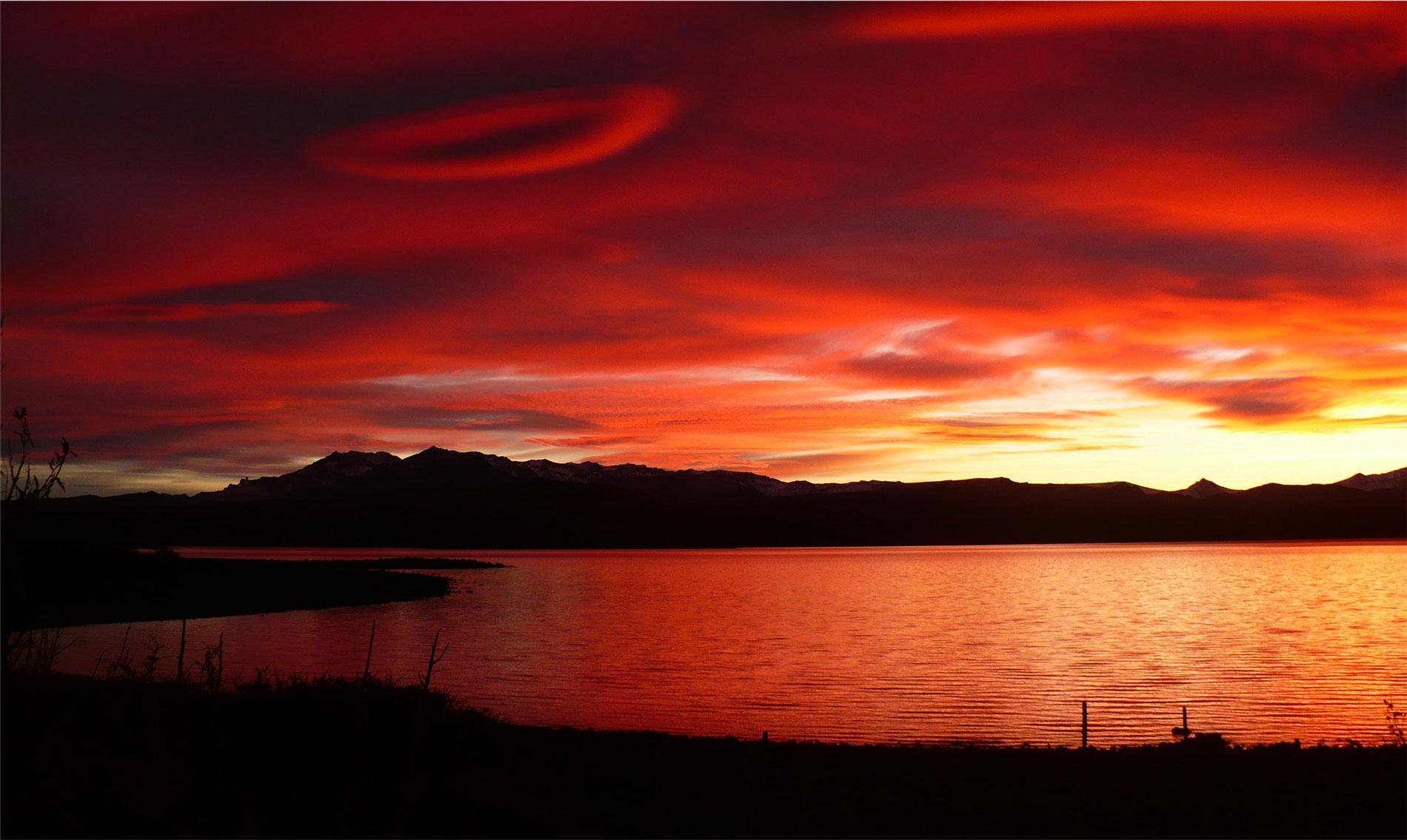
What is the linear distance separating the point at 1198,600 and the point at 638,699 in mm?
81068

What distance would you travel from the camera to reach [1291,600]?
3974 inches

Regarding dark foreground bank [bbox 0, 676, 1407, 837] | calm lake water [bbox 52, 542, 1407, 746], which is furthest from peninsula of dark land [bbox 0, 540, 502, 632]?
dark foreground bank [bbox 0, 676, 1407, 837]

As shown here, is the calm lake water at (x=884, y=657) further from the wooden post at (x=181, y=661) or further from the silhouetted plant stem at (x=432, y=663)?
the wooden post at (x=181, y=661)

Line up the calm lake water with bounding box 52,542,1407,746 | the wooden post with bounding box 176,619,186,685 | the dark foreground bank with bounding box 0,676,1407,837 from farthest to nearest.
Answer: the calm lake water with bounding box 52,542,1407,746
the wooden post with bounding box 176,619,186,685
the dark foreground bank with bounding box 0,676,1407,837

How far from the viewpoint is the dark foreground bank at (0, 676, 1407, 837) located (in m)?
18.5

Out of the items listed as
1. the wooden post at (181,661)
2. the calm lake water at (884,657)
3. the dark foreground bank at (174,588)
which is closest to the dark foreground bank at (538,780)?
the wooden post at (181,661)

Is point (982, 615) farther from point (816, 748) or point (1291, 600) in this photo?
point (816, 748)

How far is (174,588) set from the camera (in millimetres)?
86875

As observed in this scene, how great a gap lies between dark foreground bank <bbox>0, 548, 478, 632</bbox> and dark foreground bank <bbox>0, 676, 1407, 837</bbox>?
4344 centimetres

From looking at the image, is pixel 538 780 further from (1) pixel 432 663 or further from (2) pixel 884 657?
(2) pixel 884 657

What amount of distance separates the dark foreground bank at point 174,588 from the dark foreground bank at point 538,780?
43441 mm

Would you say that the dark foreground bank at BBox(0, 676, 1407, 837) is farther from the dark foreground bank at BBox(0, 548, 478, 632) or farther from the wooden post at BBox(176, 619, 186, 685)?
the dark foreground bank at BBox(0, 548, 478, 632)

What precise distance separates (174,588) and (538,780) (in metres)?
77.2

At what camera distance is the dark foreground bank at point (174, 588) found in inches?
2906
